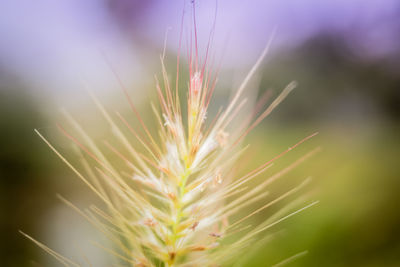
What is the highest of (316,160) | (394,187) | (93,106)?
(93,106)

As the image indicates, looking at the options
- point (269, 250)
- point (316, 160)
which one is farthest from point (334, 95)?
point (269, 250)

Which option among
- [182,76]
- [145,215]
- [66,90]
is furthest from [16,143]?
[145,215]

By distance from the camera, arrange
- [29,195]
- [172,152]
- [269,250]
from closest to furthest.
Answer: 1. [172,152]
2. [269,250]
3. [29,195]

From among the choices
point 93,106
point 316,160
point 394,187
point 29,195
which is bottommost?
point 394,187

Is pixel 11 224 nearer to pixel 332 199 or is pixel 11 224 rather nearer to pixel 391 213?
pixel 332 199

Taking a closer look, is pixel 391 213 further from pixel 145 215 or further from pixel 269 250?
pixel 145 215

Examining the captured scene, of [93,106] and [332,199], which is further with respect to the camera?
[93,106]

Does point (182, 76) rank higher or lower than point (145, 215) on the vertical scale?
higher

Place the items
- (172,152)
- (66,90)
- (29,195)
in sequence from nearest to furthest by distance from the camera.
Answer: (172,152) < (29,195) < (66,90)

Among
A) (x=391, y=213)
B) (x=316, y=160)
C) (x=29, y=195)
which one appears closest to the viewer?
(x=391, y=213)
